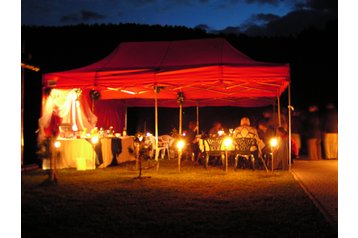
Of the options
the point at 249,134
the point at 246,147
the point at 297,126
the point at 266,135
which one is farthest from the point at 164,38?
the point at 246,147

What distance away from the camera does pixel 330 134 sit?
12.6m

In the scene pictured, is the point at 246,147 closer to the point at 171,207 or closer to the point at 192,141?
the point at 192,141

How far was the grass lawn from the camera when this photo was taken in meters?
4.64

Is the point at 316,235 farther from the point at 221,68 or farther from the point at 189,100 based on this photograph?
the point at 189,100

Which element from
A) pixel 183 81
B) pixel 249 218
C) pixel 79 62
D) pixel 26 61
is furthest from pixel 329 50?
pixel 249 218

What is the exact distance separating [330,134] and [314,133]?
66cm

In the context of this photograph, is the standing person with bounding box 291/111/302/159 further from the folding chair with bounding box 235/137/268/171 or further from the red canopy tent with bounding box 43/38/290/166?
the folding chair with bounding box 235/137/268/171

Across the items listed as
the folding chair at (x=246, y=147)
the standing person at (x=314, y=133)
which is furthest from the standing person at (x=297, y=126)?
the folding chair at (x=246, y=147)

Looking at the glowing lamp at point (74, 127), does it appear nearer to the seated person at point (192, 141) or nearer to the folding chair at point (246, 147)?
the seated person at point (192, 141)

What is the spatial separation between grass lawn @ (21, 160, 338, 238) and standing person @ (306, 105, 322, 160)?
143 inches

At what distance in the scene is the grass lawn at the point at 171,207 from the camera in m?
4.64

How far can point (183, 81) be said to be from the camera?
970 centimetres

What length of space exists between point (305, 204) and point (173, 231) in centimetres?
239

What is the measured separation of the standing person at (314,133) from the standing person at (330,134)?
23cm
